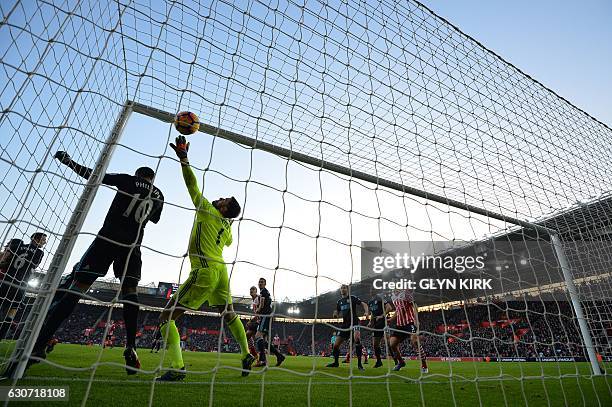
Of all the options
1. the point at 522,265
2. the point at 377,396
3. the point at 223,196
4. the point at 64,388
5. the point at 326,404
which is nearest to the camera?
the point at 64,388

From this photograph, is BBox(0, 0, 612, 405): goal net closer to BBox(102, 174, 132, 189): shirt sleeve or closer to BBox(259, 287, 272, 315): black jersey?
BBox(102, 174, 132, 189): shirt sleeve

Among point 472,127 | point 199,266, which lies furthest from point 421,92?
point 199,266

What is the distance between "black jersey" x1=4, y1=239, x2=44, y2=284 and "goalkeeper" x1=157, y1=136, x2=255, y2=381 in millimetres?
1849

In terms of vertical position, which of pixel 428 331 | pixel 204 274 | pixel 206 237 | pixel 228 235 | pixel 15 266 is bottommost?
pixel 204 274

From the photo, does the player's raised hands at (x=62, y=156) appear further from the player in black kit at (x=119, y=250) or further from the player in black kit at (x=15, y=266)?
the player in black kit at (x=15, y=266)

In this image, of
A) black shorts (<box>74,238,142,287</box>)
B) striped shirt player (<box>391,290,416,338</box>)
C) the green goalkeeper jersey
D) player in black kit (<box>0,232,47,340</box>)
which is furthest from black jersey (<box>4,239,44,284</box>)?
striped shirt player (<box>391,290,416,338</box>)

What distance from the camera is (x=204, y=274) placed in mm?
3250

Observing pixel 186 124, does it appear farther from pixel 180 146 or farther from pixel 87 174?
pixel 87 174

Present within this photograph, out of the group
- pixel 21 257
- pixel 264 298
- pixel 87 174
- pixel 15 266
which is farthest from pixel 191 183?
pixel 264 298

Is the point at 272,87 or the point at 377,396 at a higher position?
the point at 272,87

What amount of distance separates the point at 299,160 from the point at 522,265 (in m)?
26.7

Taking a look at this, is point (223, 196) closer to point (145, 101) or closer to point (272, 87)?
point (272, 87)

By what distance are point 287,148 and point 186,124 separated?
3.62 feet

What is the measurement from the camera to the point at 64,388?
226cm
